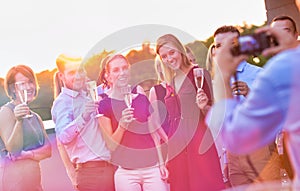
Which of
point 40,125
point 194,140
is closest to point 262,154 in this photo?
point 194,140

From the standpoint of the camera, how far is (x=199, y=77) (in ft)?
9.63

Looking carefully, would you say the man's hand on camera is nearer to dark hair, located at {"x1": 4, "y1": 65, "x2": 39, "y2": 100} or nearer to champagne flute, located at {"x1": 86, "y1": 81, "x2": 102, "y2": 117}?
champagne flute, located at {"x1": 86, "y1": 81, "x2": 102, "y2": 117}

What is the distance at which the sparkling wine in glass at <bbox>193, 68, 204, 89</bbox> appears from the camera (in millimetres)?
2916

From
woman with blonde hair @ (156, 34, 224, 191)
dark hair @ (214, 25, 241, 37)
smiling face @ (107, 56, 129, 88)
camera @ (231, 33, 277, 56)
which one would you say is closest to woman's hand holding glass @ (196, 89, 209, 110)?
woman with blonde hair @ (156, 34, 224, 191)

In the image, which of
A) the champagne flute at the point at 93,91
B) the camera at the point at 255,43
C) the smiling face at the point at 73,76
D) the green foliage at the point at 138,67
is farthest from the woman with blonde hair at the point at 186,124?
the camera at the point at 255,43

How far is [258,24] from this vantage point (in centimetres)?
330

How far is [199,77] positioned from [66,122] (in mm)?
740

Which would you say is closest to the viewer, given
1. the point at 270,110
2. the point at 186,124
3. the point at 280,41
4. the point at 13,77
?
the point at 270,110

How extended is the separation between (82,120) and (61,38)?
553 millimetres

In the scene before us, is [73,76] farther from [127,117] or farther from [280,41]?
[280,41]

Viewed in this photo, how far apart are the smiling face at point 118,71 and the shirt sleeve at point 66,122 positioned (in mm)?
242

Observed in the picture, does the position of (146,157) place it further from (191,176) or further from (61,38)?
(61,38)

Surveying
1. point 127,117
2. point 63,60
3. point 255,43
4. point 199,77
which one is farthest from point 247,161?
point 255,43

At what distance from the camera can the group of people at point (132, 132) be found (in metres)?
3.03
